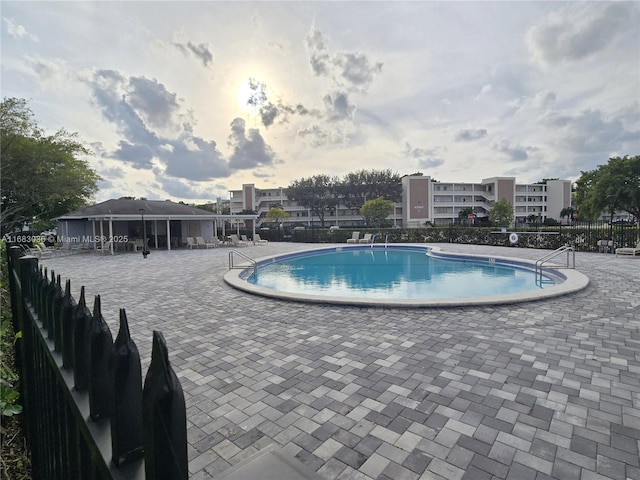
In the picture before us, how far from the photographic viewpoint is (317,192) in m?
62.1

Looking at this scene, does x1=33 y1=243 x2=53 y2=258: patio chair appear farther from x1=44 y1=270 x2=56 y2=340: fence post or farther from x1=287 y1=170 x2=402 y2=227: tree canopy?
x1=287 y1=170 x2=402 y2=227: tree canopy

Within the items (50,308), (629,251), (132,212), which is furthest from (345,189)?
(50,308)

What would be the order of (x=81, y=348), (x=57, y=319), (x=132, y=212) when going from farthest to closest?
(x=132, y=212) < (x=57, y=319) < (x=81, y=348)

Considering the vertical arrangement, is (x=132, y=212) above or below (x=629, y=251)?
above

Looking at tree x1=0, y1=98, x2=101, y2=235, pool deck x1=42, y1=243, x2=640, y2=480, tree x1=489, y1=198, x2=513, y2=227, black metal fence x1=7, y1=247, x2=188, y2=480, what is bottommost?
pool deck x1=42, y1=243, x2=640, y2=480

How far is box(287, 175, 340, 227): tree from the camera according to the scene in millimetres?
61906

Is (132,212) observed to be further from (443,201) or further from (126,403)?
(443,201)

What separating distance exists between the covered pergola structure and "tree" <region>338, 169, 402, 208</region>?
3672cm

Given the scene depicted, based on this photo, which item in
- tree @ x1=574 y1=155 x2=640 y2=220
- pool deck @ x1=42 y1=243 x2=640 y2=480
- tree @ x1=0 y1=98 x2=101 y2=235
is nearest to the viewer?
pool deck @ x1=42 y1=243 x2=640 y2=480

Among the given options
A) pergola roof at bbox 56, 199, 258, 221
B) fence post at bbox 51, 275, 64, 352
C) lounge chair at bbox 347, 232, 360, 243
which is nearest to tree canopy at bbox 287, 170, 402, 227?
lounge chair at bbox 347, 232, 360, 243

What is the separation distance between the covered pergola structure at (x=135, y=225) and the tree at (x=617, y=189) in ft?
104

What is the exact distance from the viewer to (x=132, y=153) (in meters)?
36.3

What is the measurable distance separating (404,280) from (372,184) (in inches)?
1978

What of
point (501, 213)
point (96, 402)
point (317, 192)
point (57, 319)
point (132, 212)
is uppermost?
point (317, 192)
